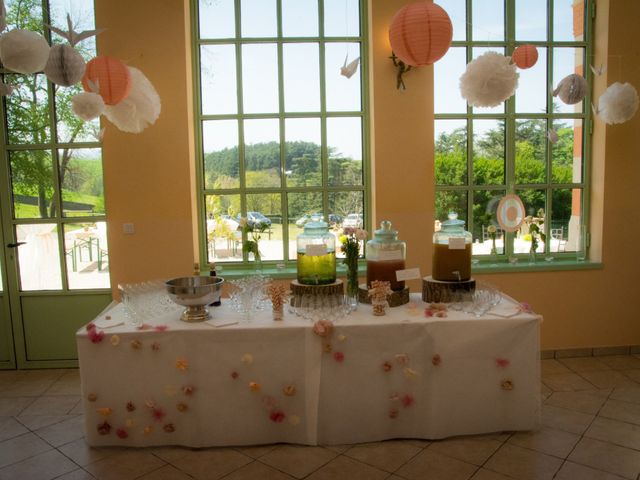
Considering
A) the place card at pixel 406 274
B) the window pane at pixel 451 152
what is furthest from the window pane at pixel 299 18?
the place card at pixel 406 274

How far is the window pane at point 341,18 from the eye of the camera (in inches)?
151

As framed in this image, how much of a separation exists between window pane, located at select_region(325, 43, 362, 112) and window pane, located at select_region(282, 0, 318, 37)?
19cm

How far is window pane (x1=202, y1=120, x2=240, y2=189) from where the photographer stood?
3.90 meters

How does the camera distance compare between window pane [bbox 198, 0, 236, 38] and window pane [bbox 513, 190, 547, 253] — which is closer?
window pane [bbox 198, 0, 236, 38]

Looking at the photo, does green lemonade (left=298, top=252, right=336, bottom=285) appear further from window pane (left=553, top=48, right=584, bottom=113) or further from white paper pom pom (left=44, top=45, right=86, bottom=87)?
window pane (left=553, top=48, right=584, bottom=113)

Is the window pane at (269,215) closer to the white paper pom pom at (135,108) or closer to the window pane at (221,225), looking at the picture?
the window pane at (221,225)

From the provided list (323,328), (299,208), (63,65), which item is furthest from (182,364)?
(299,208)

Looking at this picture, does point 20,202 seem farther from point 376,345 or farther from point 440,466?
point 440,466

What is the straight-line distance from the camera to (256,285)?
267 centimetres

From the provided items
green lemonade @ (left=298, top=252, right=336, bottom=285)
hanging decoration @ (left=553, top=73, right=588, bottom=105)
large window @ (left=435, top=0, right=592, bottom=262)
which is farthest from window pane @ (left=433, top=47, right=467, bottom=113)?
green lemonade @ (left=298, top=252, right=336, bottom=285)

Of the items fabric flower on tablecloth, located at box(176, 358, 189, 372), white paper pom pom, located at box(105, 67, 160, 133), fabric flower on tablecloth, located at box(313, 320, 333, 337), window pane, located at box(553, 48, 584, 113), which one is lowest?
fabric flower on tablecloth, located at box(176, 358, 189, 372)

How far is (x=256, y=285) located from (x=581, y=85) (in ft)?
7.99

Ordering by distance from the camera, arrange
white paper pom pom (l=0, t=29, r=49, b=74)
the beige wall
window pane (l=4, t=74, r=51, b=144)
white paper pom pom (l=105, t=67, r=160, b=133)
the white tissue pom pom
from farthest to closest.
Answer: window pane (l=4, t=74, r=51, b=144) < the beige wall < the white tissue pom pom < white paper pom pom (l=105, t=67, r=160, b=133) < white paper pom pom (l=0, t=29, r=49, b=74)

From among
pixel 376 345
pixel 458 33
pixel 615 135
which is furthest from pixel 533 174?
pixel 376 345
